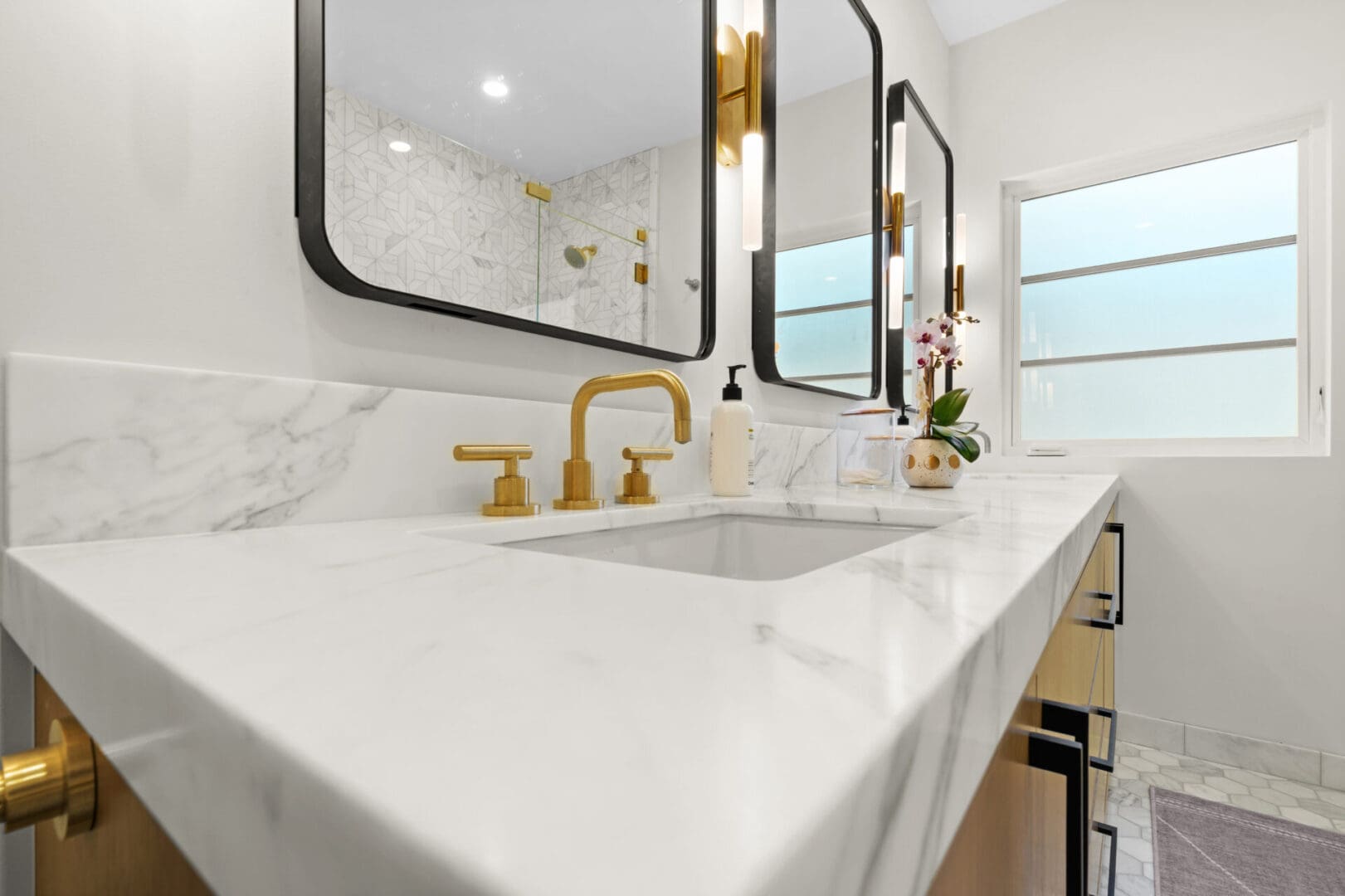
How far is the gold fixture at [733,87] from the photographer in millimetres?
1212

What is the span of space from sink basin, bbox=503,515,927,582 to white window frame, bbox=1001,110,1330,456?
1.67 meters

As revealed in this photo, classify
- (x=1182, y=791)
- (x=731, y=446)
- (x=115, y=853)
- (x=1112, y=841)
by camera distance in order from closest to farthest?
(x=115, y=853) → (x=1112, y=841) → (x=731, y=446) → (x=1182, y=791)

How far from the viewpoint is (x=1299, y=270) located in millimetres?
1939

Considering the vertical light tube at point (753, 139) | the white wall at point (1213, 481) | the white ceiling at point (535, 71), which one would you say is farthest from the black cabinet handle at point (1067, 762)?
the white wall at point (1213, 481)

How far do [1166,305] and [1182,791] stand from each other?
1.42 metres

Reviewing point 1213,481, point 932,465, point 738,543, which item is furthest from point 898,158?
point 738,543

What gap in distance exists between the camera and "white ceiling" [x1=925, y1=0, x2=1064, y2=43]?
2258 mm

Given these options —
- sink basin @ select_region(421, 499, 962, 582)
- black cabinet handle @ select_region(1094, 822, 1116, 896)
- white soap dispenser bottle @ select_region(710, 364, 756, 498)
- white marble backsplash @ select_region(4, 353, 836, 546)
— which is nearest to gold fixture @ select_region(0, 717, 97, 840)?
white marble backsplash @ select_region(4, 353, 836, 546)

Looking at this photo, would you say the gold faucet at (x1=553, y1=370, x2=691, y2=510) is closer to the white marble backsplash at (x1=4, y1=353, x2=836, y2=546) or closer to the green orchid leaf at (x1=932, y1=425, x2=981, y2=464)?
the white marble backsplash at (x1=4, y1=353, x2=836, y2=546)

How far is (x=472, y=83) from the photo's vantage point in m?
0.79

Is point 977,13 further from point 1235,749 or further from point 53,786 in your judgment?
point 53,786

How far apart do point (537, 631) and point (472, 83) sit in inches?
29.0

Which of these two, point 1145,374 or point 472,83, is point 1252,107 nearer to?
point 1145,374

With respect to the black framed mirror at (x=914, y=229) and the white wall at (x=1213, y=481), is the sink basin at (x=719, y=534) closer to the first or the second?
the black framed mirror at (x=914, y=229)
